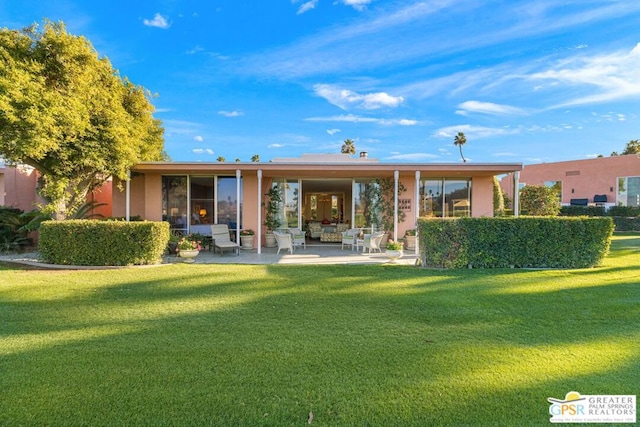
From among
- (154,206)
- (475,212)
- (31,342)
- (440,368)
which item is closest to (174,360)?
(31,342)

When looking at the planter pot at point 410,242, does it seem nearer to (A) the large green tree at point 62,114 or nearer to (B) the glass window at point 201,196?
(B) the glass window at point 201,196

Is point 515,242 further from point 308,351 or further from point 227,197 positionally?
point 227,197

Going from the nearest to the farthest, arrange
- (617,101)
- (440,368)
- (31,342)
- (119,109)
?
1. (440,368)
2. (31,342)
3. (119,109)
4. (617,101)

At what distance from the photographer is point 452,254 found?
25.3ft

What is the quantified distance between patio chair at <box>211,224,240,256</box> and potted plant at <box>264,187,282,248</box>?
1.76 m

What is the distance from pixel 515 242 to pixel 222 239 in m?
8.80

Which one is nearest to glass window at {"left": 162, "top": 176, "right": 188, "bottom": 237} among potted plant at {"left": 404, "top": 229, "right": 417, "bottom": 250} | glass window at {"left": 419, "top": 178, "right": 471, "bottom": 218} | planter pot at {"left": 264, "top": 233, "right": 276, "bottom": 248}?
planter pot at {"left": 264, "top": 233, "right": 276, "bottom": 248}

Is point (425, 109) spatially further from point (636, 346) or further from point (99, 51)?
point (636, 346)

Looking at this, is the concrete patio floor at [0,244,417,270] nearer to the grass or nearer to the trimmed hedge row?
the trimmed hedge row

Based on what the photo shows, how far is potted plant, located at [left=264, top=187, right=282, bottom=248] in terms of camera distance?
1255cm

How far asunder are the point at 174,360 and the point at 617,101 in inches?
798

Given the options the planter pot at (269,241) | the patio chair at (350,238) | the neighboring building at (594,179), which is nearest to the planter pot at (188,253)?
the planter pot at (269,241)

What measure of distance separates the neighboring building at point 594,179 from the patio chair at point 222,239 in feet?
75.8

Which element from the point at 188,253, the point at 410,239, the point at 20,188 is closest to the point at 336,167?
the point at 410,239
